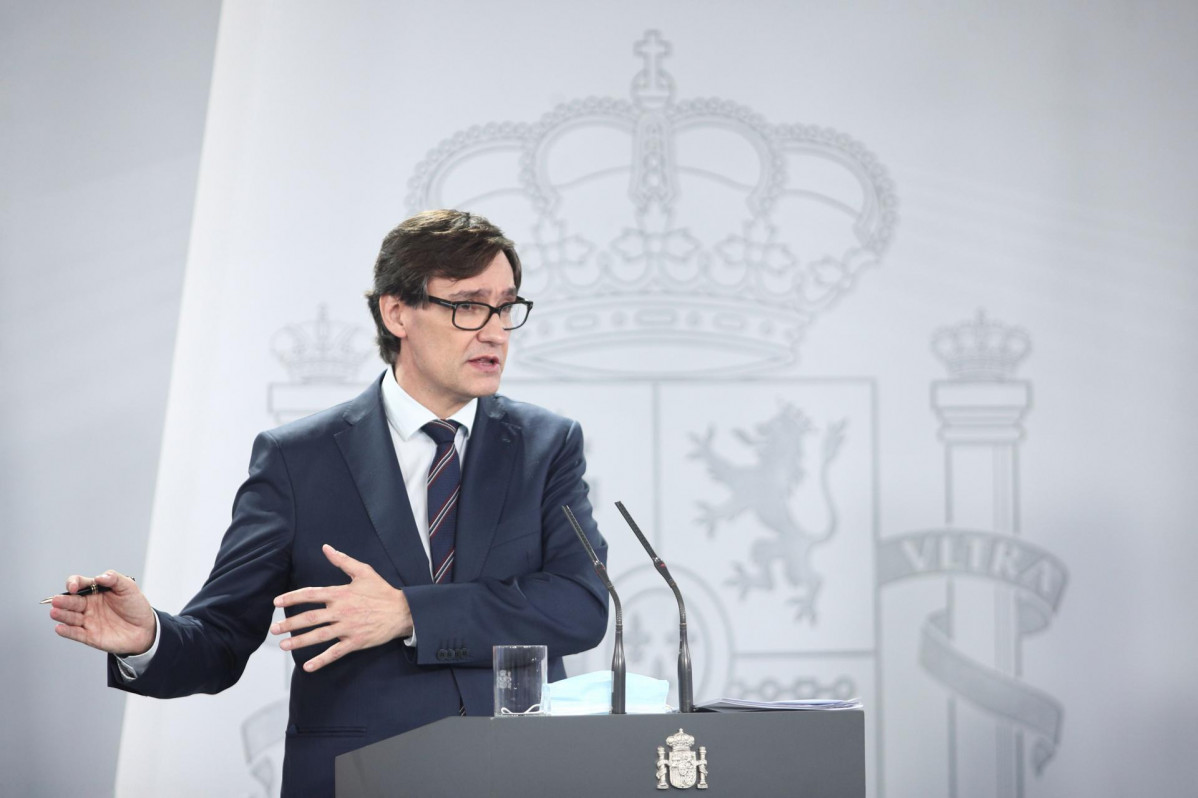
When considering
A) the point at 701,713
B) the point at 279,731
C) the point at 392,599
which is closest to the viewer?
the point at 701,713

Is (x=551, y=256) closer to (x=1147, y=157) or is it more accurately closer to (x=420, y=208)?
(x=420, y=208)

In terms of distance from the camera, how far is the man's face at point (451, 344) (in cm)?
Result: 216

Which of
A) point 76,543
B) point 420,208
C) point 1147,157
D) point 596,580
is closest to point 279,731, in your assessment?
point 76,543

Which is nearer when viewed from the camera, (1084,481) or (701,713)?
(701,713)

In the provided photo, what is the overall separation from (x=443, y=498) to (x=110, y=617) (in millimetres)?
580

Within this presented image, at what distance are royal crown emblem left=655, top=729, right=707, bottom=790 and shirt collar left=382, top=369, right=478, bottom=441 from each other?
828mm

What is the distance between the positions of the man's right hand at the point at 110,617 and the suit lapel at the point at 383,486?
402mm

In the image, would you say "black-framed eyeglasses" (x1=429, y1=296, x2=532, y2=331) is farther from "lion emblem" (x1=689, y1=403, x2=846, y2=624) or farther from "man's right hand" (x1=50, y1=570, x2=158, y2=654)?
"lion emblem" (x1=689, y1=403, x2=846, y2=624)

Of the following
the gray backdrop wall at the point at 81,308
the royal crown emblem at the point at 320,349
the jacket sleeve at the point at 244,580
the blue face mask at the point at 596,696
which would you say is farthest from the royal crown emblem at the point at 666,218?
the blue face mask at the point at 596,696

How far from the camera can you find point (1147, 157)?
12.9ft

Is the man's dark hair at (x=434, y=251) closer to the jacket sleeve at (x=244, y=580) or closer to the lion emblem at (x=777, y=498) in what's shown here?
the jacket sleeve at (x=244, y=580)

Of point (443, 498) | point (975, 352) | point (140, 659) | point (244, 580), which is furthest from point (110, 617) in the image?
point (975, 352)

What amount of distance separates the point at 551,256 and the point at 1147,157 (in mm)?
1994

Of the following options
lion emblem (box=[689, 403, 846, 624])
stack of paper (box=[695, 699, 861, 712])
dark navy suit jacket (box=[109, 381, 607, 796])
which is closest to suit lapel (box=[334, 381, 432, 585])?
dark navy suit jacket (box=[109, 381, 607, 796])
